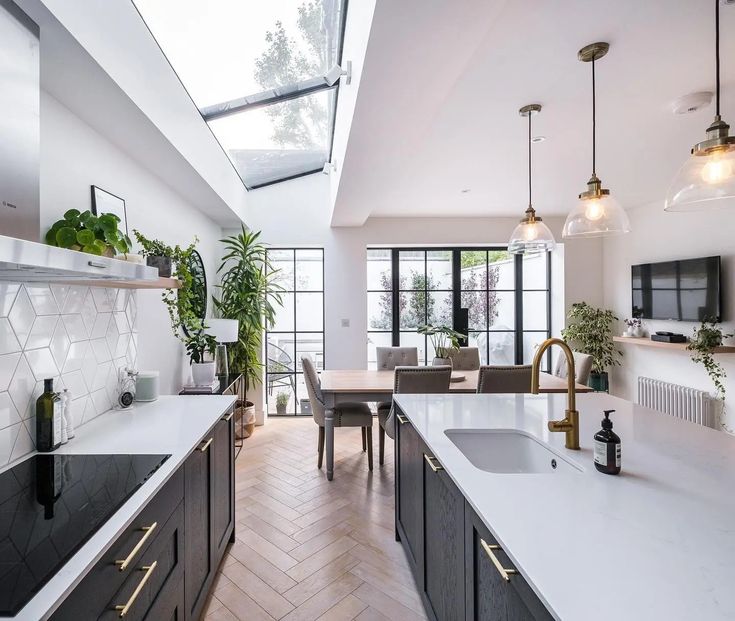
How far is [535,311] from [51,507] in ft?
18.2

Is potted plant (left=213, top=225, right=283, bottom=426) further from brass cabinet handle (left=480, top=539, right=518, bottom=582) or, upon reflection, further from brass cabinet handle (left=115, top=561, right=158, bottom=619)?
brass cabinet handle (left=480, top=539, right=518, bottom=582)

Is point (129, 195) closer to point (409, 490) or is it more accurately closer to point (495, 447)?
point (409, 490)

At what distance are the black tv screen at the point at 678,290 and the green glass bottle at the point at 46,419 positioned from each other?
5.07 metres

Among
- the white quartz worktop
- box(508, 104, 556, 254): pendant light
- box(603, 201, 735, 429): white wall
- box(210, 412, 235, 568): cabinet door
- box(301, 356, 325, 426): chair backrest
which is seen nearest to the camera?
the white quartz worktop

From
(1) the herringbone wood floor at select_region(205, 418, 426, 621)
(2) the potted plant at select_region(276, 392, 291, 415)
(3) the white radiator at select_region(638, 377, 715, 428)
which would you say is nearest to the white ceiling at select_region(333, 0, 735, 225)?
(3) the white radiator at select_region(638, 377, 715, 428)

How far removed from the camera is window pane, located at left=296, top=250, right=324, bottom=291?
5.24 m

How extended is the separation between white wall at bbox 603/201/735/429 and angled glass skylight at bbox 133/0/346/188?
3.74m

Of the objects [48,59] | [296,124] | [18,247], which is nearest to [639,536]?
[18,247]

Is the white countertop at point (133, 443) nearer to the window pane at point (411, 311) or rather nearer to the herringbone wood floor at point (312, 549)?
the herringbone wood floor at point (312, 549)

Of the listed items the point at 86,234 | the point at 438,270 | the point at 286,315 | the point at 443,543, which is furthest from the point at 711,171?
the point at 286,315

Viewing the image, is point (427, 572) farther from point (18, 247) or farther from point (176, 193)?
point (176, 193)

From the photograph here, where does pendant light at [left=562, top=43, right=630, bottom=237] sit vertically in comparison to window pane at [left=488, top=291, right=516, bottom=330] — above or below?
above

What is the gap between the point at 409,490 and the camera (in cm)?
213

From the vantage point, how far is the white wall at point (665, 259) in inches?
157
